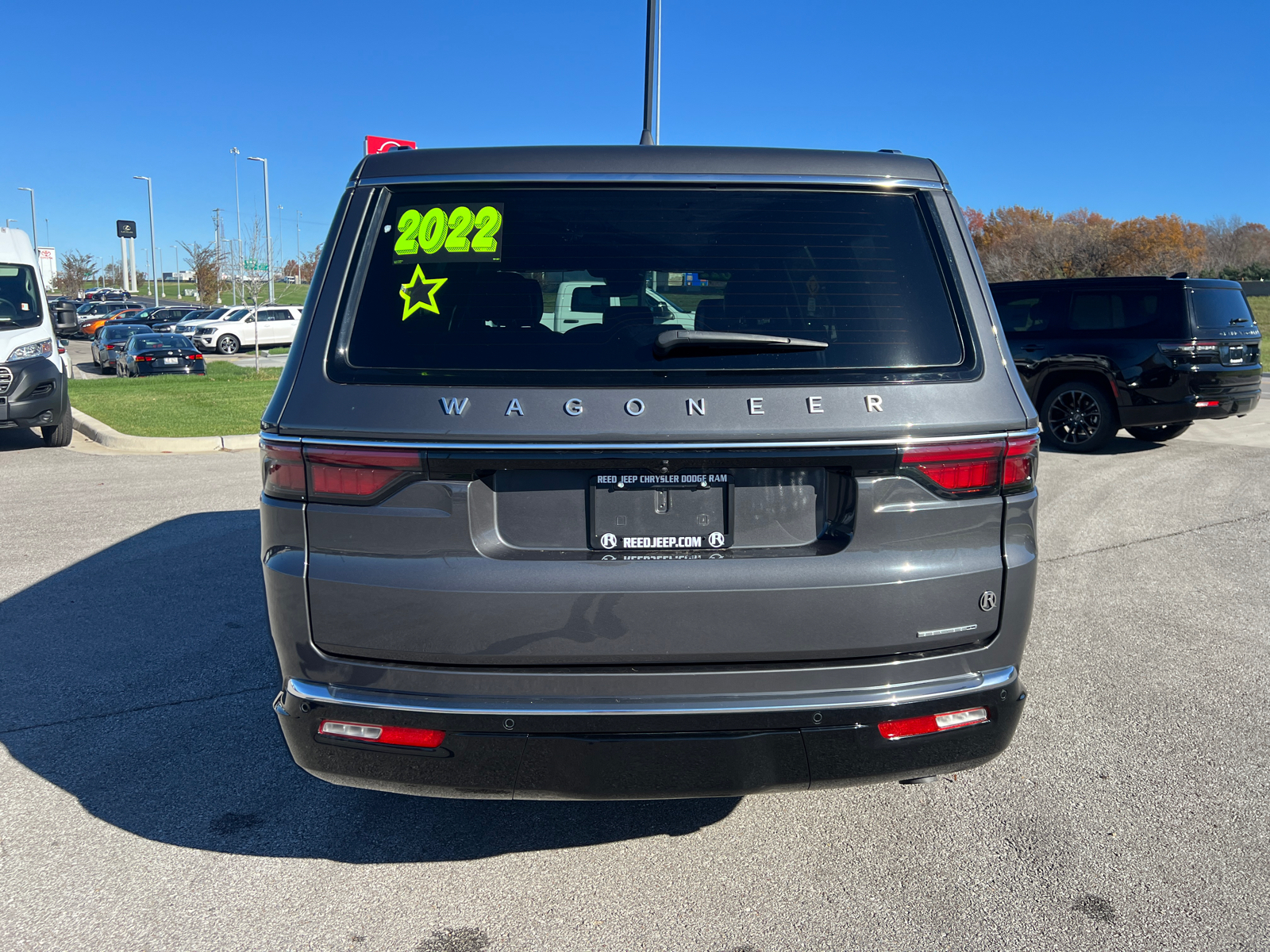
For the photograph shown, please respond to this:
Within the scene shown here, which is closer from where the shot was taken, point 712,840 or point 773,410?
point 773,410

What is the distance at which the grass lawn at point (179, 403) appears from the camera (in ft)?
42.5

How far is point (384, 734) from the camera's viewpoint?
2.59 m

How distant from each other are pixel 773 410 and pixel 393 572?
40.7 inches

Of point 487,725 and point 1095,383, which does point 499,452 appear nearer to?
point 487,725

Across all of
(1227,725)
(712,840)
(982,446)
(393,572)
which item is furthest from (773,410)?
(1227,725)

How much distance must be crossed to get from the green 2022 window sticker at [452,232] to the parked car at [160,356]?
88.3 ft

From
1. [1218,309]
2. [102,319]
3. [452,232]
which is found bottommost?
[102,319]

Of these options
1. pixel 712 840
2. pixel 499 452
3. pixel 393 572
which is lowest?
pixel 712 840

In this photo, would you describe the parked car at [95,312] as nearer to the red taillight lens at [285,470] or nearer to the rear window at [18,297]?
the rear window at [18,297]

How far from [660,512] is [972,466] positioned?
32.5 inches

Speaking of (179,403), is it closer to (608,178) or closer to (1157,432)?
(1157,432)

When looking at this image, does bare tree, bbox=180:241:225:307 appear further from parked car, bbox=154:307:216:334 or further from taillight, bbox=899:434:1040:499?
taillight, bbox=899:434:1040:499

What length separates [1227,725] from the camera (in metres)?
4.14

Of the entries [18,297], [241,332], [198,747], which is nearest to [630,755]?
[198,747]
